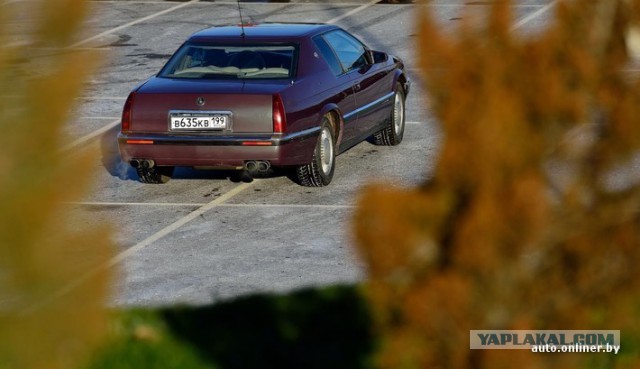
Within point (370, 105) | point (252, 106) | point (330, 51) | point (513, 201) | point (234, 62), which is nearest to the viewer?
point (513, 201)

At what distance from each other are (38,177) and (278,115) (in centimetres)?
798

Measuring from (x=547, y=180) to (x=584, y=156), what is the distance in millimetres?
202

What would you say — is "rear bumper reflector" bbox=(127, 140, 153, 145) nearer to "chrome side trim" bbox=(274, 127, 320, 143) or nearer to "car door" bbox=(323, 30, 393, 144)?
"chrome side trim" bbox=(274, 127, 320, 143)

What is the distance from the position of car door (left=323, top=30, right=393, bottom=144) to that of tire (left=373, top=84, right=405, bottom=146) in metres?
0.23

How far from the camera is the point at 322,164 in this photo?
42.4 ft

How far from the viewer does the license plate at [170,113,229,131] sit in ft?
40.0

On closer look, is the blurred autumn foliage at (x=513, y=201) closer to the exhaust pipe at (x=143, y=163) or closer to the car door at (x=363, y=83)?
the exhaust pipe at (x=143, y=163)

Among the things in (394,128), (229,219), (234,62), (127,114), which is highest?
(234,62)

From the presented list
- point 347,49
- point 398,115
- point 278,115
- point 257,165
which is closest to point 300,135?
point 278,115

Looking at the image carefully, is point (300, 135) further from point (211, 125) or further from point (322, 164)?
point (211, 125)

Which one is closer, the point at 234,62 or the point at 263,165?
the point at 263,165

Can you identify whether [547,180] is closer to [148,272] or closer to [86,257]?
[86,257]

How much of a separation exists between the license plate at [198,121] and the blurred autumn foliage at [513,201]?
25.1 feet

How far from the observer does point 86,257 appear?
4.36 m
